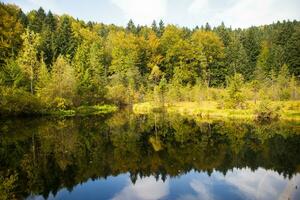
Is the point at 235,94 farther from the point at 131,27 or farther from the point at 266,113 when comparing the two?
the point at 131,27

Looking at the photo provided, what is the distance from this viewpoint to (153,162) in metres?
22.0

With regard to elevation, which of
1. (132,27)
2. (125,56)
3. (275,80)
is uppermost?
(132,27)

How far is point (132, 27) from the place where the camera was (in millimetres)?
113500

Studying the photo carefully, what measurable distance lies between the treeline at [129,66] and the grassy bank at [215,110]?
8.87 ft

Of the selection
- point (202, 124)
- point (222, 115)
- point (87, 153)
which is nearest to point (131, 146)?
point (87, 153)

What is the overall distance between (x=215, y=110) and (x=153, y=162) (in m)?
28.4

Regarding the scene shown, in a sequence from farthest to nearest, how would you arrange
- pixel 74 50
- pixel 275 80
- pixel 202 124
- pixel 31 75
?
pixel 74 50 → pixel 275 80 → pixel 31 75 → pixel 202 124

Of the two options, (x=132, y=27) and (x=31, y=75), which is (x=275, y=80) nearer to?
(x=31, y=75)

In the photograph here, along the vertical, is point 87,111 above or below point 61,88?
below

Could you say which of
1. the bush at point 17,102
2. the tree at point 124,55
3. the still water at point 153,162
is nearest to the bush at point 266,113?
the still water at point 153,162

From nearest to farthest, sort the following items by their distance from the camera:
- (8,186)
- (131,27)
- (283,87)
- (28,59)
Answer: (8,186) < (28,59) < (283,87) < (131,27)

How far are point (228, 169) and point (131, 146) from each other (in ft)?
31.7

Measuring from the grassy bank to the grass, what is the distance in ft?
18.6

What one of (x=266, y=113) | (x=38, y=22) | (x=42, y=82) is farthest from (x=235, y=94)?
(x=38, y=22)
